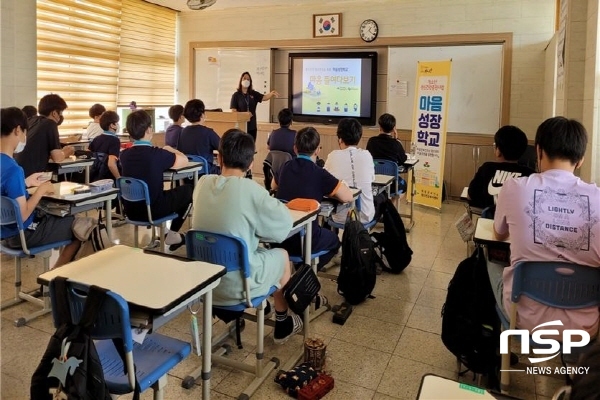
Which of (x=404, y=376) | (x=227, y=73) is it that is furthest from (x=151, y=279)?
(x=227, y=73)

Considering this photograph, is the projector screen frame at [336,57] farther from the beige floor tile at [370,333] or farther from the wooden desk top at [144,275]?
the wooden desk top at [144,275]

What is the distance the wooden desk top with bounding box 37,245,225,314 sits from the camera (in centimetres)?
154

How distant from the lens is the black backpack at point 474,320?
2207 millimetres

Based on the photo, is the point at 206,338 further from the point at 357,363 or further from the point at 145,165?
the point at 145,165

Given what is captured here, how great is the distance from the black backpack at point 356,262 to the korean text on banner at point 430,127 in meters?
3.33

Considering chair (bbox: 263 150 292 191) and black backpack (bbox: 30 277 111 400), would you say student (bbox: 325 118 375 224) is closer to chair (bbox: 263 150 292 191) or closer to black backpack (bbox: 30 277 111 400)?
chair (bbox: 263 150 292 191)

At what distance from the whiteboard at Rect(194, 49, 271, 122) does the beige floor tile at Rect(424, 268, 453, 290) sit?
4.99 m

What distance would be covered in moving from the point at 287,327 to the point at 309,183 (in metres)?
0.88

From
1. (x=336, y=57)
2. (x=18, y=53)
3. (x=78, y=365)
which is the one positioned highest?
(x=336, y=57)

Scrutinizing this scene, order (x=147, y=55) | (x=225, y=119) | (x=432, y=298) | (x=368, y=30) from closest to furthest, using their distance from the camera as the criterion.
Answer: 1. (x=432, y=298)
2. (x=225, y=119)
3. (x=368, y=30)
4. (x=147, y=55)

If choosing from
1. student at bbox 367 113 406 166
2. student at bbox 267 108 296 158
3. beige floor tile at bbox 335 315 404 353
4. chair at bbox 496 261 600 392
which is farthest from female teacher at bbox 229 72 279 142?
chair at bbox 496 261 600 392

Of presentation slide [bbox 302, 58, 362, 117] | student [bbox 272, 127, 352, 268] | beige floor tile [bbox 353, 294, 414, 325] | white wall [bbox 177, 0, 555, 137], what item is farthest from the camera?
presentation slide [bbox 302, 58, 362, 117]

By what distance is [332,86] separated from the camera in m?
7.64

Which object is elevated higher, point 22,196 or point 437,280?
→ point 22,196
